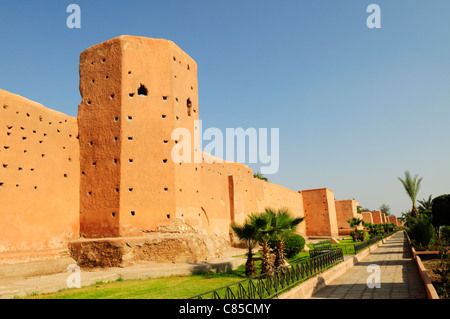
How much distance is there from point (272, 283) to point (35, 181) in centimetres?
910

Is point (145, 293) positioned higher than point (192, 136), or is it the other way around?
point (192, 136)

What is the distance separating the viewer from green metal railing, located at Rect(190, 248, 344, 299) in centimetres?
585

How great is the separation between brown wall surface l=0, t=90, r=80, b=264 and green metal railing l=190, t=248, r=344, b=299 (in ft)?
22.5

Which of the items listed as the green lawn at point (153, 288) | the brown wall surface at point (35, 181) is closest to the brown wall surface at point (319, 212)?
the green lawn at point (153, 288)

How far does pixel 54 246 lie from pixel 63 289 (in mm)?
3331

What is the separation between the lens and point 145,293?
839cm

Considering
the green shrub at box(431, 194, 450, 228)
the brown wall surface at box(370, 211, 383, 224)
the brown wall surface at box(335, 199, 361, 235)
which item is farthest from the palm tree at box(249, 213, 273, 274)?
the brown wall surface at box(370, 211, 383, 224)

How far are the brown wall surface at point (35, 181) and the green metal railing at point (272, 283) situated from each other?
6852 mm

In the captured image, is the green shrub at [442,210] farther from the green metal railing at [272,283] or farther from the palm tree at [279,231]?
the palm tree at [279,231]

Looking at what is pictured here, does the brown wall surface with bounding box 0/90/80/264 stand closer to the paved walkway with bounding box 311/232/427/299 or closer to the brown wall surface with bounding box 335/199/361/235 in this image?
the paved walkway with bounding box 311/232/427/299

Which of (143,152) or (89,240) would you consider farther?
(143,152)

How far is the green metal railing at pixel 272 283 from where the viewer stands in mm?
5854
